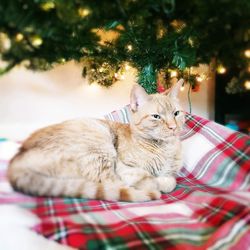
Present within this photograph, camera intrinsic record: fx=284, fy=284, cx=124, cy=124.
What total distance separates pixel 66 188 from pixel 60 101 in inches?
41.6

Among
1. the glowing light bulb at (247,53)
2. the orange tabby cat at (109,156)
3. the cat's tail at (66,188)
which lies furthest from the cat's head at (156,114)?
the glowing light bulb at (247,53)

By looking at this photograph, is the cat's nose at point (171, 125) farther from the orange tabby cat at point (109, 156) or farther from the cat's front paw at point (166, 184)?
the cat's front paw at point (166, 184)

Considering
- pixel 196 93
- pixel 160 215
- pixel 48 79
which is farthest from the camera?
pixel 196 93

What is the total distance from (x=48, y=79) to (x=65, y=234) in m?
1.22

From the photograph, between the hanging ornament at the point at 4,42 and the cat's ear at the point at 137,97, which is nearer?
the hanging ornament at the point at 4,42

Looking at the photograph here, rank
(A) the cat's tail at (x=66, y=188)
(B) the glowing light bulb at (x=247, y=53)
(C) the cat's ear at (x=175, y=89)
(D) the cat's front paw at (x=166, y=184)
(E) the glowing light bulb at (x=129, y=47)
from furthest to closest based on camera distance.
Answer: (C) the cat's ear at (x=175, y=89) → (E) the glowing light bulb at (x=129, y=47) → (D) the cat's front paw at (x=166, y=184) → (A) the cat's tail at (x=66, y=188) → (B) the glowing light bulb at (x=247, y=53)

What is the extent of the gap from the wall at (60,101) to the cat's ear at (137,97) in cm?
33

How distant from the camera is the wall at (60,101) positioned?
1360mm

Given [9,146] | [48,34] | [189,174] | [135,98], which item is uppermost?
[48,34]

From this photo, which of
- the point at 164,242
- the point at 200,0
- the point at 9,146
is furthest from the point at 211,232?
the point at 9,146

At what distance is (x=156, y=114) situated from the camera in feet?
3.98

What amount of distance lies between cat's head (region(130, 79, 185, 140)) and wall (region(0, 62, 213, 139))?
14.2 inches

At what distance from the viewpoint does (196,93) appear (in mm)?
2137

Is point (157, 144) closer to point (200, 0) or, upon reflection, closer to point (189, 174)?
point (189, 174)
